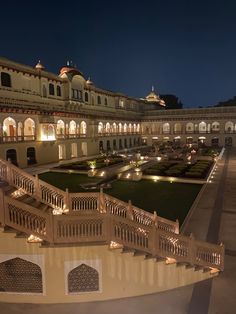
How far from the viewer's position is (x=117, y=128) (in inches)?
2452

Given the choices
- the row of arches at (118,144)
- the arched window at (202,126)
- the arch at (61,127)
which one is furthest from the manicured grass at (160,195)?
the arched window at (202,126)

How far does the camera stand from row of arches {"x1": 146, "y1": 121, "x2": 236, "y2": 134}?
6892 cm

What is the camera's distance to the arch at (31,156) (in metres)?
35.9

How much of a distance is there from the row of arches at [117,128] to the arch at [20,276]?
45.1 metres

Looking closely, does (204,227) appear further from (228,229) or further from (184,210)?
(184,210)

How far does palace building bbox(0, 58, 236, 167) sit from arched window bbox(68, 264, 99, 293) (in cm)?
2531

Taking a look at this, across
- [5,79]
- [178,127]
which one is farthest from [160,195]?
[178,127]

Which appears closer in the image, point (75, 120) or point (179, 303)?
point (179, 303)

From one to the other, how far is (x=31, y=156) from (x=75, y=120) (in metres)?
12.2

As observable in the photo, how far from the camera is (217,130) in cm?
6894

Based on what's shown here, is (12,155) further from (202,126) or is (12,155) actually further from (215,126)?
(202,126)

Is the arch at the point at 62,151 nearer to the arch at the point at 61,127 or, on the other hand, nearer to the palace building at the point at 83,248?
the arch at the point at 61,127

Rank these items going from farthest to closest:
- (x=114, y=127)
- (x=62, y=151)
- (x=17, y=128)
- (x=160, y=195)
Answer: (x=114, y=127) < (x=62, y=151) < (x=17, y=128) < (x=160, y=195)

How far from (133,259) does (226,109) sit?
214 feet
